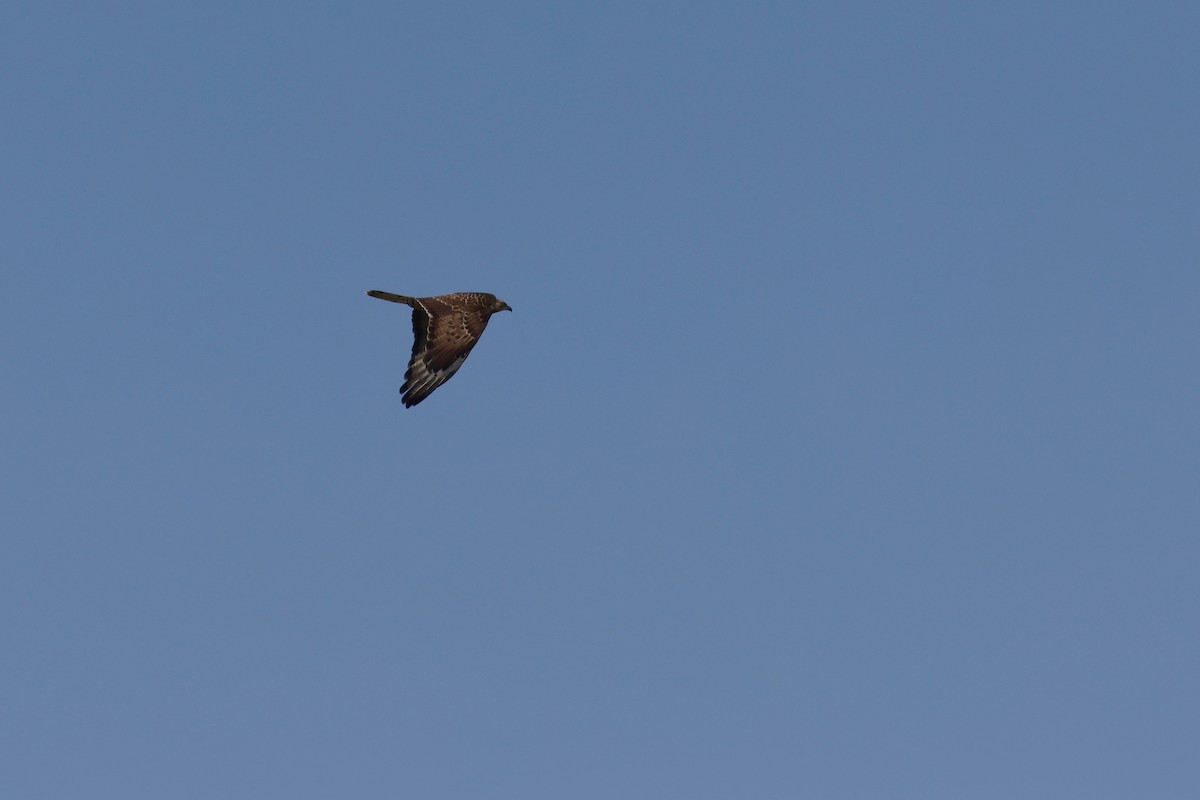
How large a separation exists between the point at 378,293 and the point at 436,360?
2829 mm

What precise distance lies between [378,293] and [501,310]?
17.3 ft

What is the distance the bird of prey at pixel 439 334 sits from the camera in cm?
4488

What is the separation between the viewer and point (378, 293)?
46.4 meters

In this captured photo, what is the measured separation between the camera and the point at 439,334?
152 ft

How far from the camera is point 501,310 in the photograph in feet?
165

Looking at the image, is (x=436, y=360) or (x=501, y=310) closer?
(x=436, y=360)

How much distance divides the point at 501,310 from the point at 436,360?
17.8 feet

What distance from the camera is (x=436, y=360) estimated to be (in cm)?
4556

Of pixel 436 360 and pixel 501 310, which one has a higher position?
pixel 501 310

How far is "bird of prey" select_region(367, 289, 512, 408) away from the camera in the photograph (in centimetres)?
4488

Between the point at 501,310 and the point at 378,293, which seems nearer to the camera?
the point at 378,293
